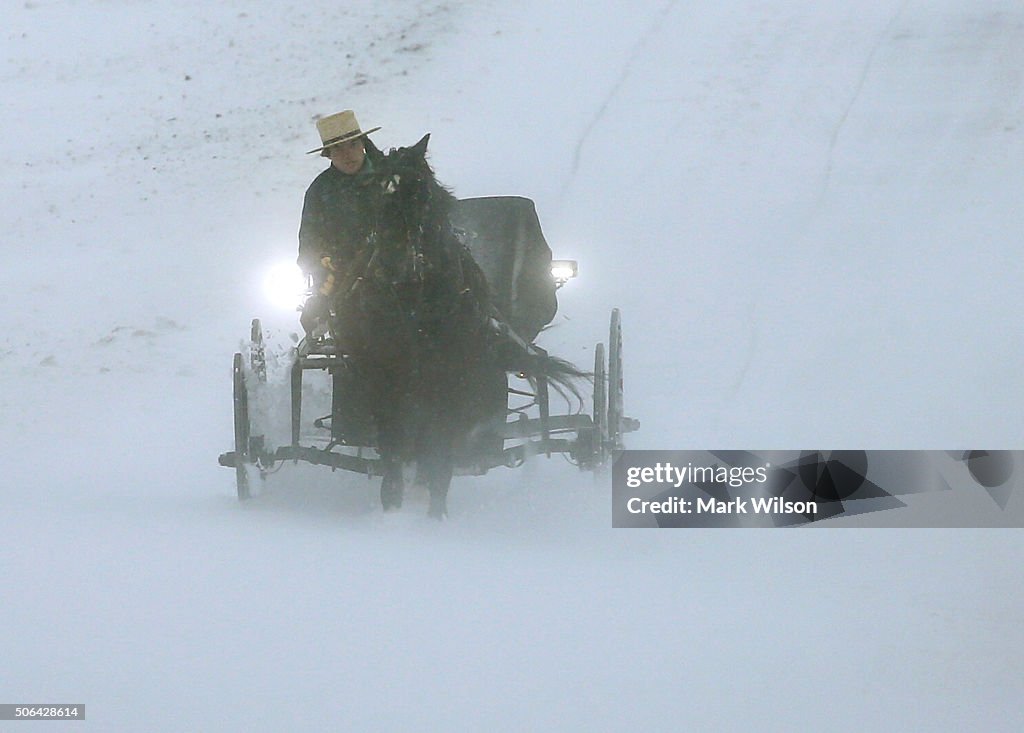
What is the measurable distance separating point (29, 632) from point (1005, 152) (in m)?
10.1

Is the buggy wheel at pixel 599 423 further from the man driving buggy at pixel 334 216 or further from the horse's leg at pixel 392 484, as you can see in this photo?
the man driving buggy at pixel 334 216

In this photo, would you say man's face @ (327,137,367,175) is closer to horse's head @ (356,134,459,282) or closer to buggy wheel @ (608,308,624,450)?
horse's head @ (356,134,459,282)

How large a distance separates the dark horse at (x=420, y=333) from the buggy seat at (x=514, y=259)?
800 millimetres

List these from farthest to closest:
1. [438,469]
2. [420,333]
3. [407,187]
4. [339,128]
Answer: [339,128]
[438,469]
[420,333]
[407,187]

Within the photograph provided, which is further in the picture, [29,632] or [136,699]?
[29,632]

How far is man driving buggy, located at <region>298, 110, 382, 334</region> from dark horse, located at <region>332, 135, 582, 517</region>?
115 mm

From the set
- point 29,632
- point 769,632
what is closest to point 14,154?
point 29,632

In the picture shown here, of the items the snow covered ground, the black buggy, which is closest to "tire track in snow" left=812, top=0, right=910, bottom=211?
the snow covered ground

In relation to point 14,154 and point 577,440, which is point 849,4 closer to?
point 14,154

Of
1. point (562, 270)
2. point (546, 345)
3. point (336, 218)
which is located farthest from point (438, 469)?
point (546, 345)

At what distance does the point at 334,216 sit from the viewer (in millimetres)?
5785

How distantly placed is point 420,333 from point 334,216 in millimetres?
734

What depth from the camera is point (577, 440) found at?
627cm

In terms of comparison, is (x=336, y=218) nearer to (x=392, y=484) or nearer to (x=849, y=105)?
(x=392, y=484)
